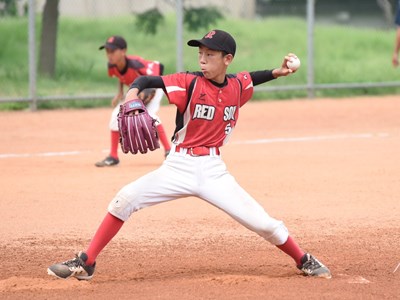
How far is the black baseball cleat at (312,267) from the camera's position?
6051 mm

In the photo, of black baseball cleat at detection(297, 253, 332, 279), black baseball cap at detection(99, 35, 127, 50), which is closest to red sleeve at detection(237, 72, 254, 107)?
black baseball cleat at detection(297, 253, 332, 279)

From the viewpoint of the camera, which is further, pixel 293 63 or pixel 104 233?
pixel 293 63

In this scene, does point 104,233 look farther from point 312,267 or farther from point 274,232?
point 312,267

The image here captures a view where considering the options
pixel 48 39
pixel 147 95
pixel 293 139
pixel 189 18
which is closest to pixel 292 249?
pixel 147 95

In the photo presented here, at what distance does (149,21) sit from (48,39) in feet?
6.77

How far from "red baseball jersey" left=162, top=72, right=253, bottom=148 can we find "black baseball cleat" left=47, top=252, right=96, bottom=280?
96cm

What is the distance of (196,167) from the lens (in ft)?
19.2

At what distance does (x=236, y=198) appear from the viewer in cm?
584

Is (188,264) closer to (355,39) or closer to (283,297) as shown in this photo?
(283,297)

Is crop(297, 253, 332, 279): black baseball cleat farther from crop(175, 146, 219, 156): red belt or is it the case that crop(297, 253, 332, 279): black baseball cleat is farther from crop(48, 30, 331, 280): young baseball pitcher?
crop(175, 146, 219, 156): red belt

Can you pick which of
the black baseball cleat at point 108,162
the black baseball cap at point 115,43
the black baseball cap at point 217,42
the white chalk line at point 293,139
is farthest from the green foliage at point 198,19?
the black baseball cap at point 217,42

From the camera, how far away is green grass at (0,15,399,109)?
58.3 ft

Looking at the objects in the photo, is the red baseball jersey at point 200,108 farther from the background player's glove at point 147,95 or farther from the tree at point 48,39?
the tree at point 48,39

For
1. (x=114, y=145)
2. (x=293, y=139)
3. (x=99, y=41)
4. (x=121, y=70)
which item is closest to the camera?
(x=114, y=145)
